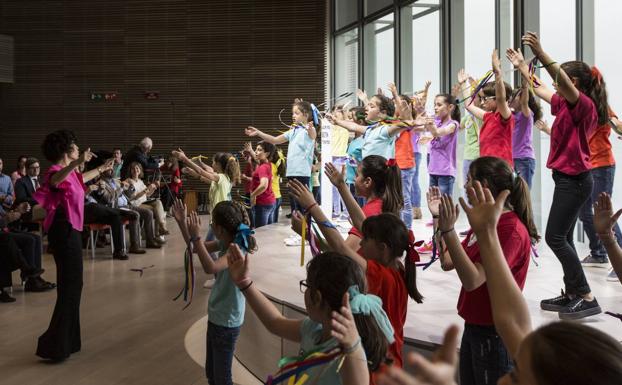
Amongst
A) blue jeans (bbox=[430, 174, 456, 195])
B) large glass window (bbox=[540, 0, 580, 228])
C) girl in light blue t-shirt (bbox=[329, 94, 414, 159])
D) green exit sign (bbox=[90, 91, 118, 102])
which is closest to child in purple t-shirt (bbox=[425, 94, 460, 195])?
blue jeans (bbox=[430, 174, 456, 195])

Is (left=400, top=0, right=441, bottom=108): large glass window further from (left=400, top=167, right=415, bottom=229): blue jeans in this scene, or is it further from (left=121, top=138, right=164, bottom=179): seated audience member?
(left=121, top=138, right=164, bottom=179): seated audience member

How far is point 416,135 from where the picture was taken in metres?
7.74

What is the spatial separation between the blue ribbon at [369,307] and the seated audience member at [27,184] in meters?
6.62

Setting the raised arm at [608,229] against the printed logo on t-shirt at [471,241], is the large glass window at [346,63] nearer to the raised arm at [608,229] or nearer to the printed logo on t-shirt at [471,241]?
the printed logo on t-shirt at [471,241]

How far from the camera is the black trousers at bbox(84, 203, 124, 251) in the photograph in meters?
7.37

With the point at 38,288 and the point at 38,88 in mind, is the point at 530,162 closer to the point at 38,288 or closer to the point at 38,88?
the point at 38,288

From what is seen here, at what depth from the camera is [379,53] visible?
10.8 m

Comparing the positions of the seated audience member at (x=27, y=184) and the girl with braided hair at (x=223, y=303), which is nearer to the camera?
the girl with braided hair at (x=223, y=303)

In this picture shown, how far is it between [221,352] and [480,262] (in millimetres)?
1210

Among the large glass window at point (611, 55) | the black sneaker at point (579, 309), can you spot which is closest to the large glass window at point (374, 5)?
the large glass window at point (611, 55)

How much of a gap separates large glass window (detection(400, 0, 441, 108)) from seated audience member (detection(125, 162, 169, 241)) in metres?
4.11

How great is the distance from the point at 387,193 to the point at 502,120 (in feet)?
5.76

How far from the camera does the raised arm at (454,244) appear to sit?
181cm

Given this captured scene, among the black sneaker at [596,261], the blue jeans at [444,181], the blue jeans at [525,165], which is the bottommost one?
the black sneaker at [596,261]
